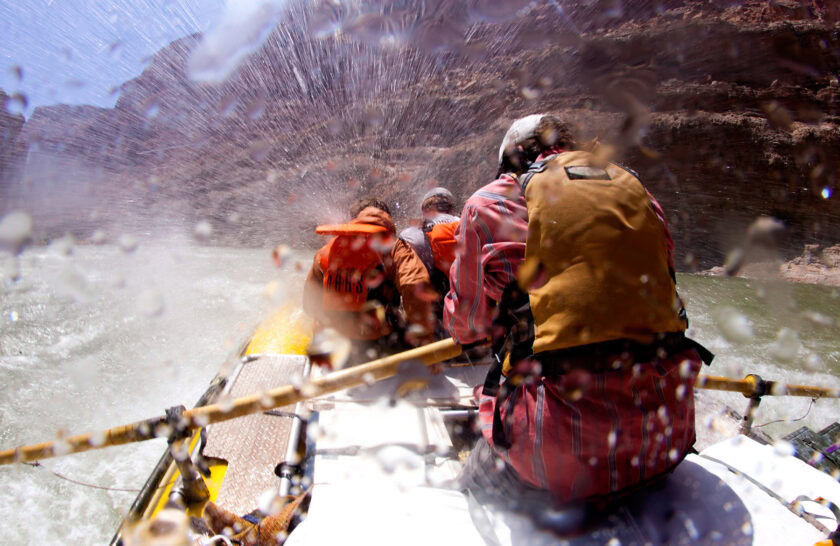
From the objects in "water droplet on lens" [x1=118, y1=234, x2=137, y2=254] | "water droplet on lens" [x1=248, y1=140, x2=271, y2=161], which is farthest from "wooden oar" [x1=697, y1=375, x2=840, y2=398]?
"water droplet on lens" [x1=248, y1=140, x2=271, y2=161]

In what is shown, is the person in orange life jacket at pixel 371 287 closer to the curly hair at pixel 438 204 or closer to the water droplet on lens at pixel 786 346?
the curly hair at pixel 438 204

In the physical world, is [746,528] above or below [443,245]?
below

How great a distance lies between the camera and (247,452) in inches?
94.0

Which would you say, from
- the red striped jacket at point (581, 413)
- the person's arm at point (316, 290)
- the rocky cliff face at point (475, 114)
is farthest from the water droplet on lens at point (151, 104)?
the red striped jacket at point (581, 413)

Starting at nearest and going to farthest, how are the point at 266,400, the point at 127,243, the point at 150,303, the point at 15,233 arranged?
1. the point at 266,400
2. the point at 150,303
3. the point at 127,243
4. the point at 15,233

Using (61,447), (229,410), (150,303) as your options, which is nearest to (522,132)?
(229,410)

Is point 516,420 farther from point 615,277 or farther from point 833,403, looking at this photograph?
point 833,403

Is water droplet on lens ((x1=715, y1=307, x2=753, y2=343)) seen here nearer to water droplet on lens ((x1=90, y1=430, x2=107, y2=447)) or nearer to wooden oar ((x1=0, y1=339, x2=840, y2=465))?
wooden oar ((x1=0, y1=339, x2=840, y2=465))

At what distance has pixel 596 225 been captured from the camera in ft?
3.81

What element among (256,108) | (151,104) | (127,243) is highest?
(256,108)

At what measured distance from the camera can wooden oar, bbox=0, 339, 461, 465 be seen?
1890mm

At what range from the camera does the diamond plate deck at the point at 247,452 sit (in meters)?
2.12

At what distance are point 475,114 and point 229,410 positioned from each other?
84.5 ft

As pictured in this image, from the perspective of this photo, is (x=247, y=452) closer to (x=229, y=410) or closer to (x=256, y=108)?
(x=229, y=410)
